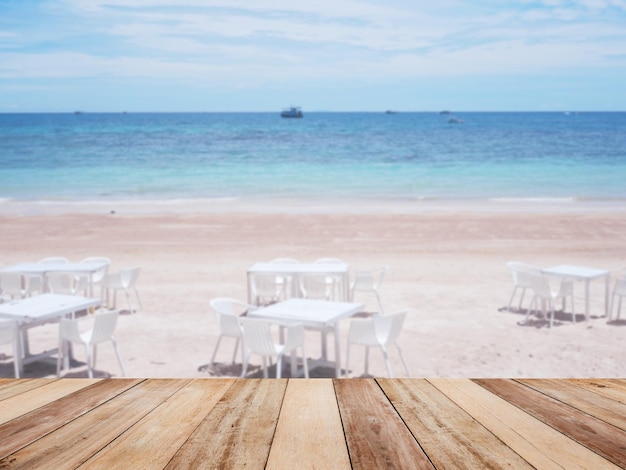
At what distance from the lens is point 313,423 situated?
2252mm

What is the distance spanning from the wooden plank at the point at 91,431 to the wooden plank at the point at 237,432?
28cm

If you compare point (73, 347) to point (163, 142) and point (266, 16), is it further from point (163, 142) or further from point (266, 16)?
point (163, 142)

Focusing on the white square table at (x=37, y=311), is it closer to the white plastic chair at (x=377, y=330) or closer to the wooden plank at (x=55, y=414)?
the white plastic chair at (x=377, y=330)

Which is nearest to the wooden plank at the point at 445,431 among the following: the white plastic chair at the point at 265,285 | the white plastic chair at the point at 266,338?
the white plastic chair at the point at 266,338

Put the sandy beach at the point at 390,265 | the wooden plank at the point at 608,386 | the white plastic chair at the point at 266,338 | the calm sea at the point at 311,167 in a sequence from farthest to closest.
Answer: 1. the calm sea at the point at 311,167
2. the sandy beach at the point at 390,265
3. the white plastic chair at the point at 266,338
4. the wooden plank at the point at 608,386

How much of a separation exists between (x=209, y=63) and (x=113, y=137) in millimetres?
11482

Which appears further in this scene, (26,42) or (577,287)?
(26,42)

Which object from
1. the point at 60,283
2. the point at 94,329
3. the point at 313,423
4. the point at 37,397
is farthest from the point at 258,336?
the point at 60,283

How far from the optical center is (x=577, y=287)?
919 cm

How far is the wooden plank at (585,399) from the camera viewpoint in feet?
7.73

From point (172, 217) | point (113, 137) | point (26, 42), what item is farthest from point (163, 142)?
point (172, 217)

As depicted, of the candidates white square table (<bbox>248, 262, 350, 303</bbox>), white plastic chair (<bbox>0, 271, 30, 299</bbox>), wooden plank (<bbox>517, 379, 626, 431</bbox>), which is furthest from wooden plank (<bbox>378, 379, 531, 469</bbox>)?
white plastic chair (<bbox>0, 271, 30, 299</bbox>)

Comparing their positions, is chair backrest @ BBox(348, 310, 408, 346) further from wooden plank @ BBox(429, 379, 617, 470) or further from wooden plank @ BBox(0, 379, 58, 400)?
wooden plank @ BBox(0, 379, 58, 400)

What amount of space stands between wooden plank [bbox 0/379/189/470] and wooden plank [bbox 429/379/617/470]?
1.26 meters
